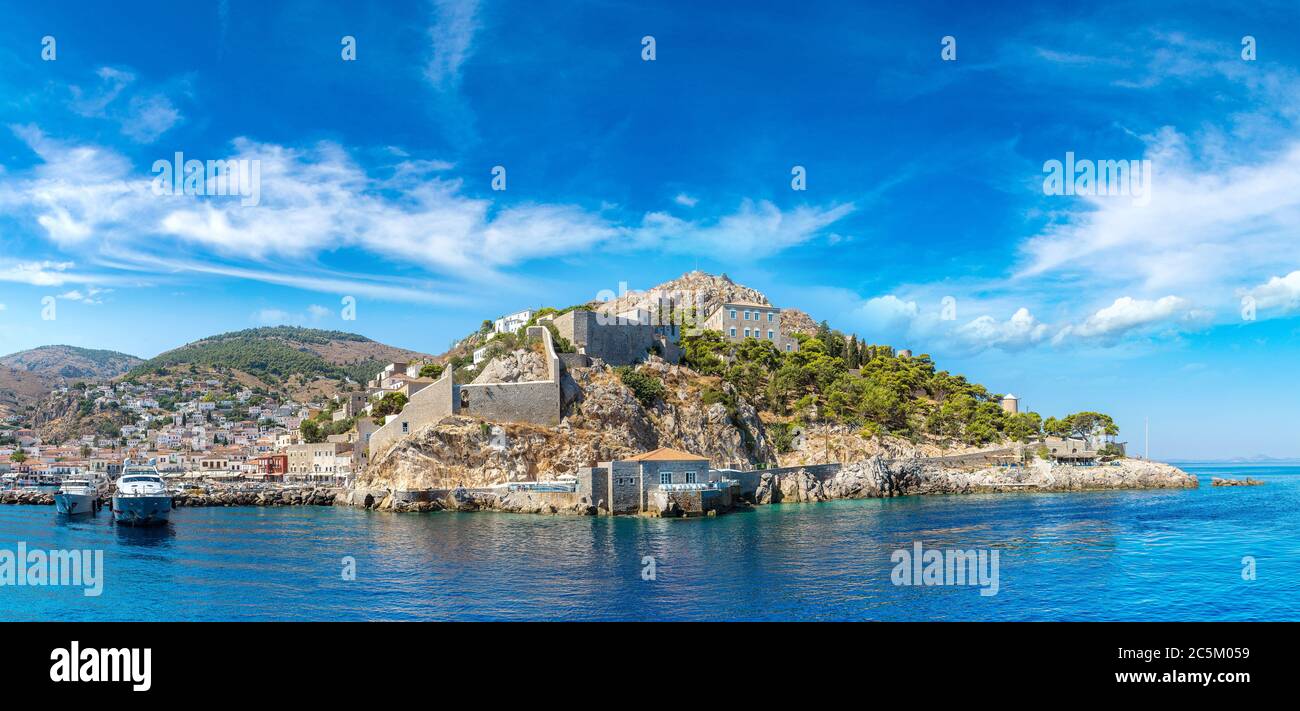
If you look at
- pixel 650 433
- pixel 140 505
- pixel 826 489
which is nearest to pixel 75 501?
pixel 140 505

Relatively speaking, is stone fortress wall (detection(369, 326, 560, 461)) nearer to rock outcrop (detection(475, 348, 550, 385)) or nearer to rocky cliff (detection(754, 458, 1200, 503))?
rock outcrop (detection(475, 348, 550, 385))

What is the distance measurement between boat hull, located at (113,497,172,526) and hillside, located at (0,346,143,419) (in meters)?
102

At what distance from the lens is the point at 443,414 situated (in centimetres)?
4606

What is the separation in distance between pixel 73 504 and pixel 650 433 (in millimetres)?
33639

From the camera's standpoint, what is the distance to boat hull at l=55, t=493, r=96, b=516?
44.9m

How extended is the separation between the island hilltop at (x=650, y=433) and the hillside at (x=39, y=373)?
3730 centimetres

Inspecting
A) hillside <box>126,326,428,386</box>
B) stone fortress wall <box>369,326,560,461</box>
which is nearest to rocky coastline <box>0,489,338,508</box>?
stone fortress wall <box>369,326,560,461</box>

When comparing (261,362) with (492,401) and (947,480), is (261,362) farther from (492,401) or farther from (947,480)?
(947,480)

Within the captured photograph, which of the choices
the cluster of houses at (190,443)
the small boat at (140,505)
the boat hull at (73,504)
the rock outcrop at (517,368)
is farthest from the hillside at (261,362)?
the small boat at (140,505)

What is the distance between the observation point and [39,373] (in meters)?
167

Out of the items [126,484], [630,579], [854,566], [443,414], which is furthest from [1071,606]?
[126,484]
